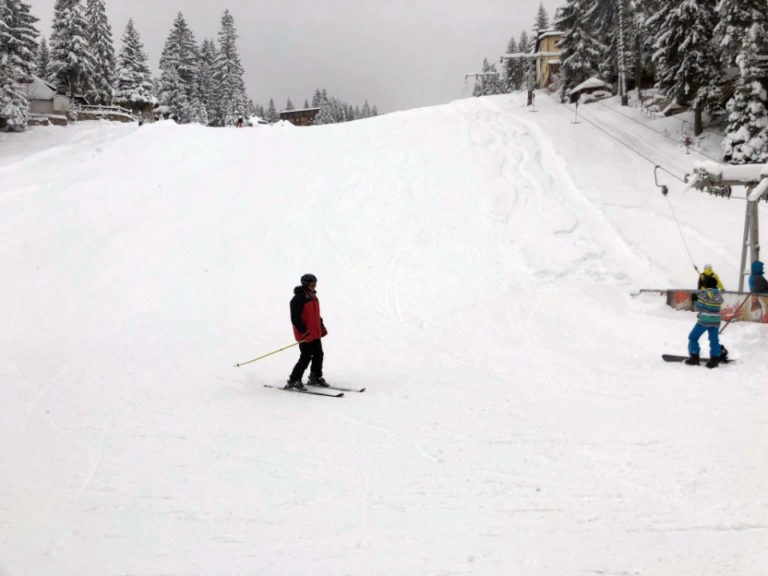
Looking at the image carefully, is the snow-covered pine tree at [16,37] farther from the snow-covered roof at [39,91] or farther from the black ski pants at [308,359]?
the black ski pants at [308,359]

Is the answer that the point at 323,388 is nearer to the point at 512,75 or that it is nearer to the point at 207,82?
the point at 207,82

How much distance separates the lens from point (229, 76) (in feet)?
224

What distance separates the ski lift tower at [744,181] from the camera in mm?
12367

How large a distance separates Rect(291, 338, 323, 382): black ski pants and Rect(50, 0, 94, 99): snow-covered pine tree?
53786 mm

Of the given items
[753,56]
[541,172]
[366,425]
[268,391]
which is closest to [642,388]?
[366,425]

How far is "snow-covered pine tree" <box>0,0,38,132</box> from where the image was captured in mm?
37562

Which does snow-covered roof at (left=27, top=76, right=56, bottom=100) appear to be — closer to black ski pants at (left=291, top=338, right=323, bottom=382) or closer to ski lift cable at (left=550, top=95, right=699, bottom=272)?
ski lift cable at (left=550, top=95, right=699, bottom=272)

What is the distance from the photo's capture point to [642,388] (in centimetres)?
830

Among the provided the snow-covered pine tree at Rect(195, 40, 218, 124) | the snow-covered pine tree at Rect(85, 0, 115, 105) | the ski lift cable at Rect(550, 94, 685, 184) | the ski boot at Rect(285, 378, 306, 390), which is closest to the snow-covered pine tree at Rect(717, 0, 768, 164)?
the ski lift cable at Rect(550, 94, 685, 184)

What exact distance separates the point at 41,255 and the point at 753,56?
90.9 ft

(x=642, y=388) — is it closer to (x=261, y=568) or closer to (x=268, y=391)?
(x=268, y=391)

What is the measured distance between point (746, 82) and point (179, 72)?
6291cm

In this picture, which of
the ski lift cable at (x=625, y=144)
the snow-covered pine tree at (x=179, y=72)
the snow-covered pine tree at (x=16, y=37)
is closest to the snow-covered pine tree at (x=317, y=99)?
the snow-covered pine tree at (x=179, y=72)

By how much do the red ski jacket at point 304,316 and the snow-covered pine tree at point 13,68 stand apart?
3803 centimetres
